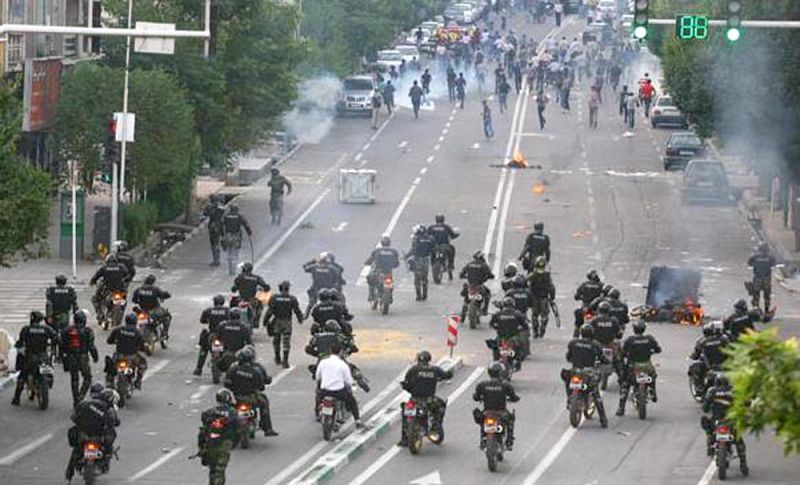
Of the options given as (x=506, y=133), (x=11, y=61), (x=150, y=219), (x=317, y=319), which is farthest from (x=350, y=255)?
(x=506, y=133)

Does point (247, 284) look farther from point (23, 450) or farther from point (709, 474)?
point (709, 474)

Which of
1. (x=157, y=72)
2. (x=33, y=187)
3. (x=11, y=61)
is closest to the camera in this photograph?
(x=33, y=187)

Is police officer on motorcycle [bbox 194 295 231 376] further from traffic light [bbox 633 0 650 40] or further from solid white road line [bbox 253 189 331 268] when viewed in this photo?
solid white road line [bbox 253 189 331 268]

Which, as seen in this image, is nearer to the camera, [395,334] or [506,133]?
[395,334]

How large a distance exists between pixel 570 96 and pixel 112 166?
49.6 meters

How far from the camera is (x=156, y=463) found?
2830 cm

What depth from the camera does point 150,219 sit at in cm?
5397

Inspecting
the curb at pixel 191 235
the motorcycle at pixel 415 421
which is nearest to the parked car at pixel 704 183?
the curb at pixel 191 235

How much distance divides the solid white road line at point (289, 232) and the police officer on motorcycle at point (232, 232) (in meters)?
2.90

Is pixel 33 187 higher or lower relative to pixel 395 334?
higher

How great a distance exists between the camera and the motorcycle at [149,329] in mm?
36062

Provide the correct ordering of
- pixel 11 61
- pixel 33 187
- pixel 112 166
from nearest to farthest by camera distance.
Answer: pixel 33 187 → pixel 112 166 → pixel 11 61

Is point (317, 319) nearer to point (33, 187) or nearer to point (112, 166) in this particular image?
point (33, 187)

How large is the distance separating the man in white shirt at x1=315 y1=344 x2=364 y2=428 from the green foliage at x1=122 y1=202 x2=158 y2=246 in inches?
913
